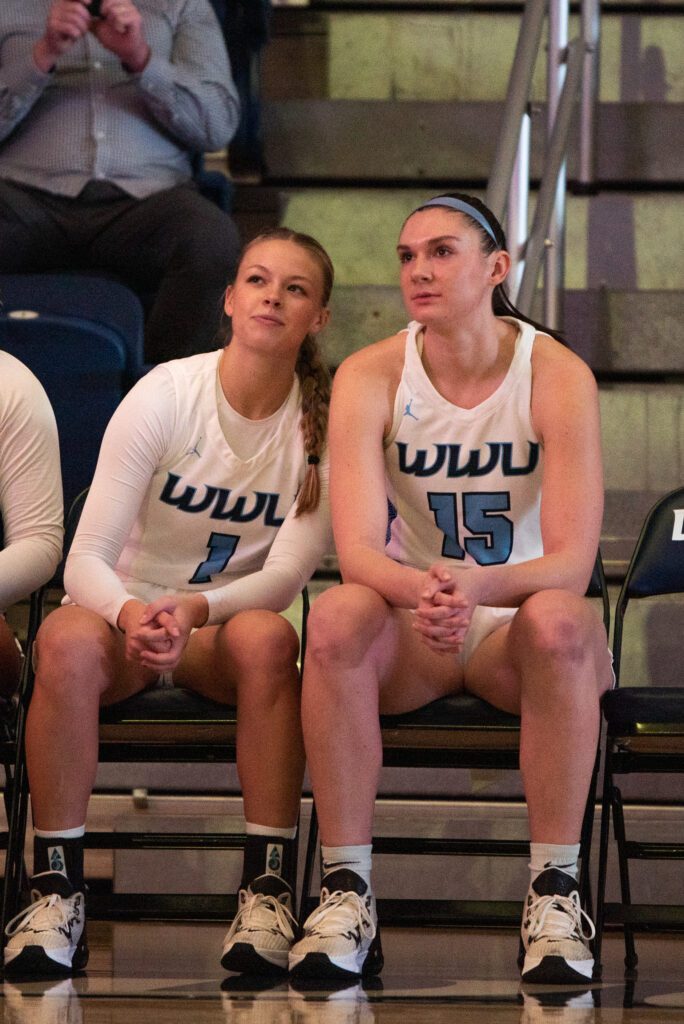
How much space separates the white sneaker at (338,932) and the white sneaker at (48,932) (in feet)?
1.07

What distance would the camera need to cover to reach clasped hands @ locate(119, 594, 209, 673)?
236cm

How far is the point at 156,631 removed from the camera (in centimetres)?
235

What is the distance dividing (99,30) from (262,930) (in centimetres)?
235

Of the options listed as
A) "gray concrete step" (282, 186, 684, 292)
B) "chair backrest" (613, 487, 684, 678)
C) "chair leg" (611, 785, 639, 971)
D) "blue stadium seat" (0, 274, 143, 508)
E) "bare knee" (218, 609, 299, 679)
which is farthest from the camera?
"gray concrete step" (282, 186, 684, 292)

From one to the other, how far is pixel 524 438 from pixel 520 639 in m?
0.41

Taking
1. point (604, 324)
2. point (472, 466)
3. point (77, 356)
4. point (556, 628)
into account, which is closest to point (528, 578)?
point (556, 628)

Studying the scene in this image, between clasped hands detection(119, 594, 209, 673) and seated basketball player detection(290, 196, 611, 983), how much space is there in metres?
0.21

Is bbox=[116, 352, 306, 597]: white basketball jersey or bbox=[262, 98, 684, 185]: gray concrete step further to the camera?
bbox=[262, 98, 684, 185]: gray concrete step

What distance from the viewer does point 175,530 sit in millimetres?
2678

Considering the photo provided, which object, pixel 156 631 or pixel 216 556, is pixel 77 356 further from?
pixel 156 631

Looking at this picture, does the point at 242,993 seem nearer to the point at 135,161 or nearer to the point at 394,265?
the point at 135,161

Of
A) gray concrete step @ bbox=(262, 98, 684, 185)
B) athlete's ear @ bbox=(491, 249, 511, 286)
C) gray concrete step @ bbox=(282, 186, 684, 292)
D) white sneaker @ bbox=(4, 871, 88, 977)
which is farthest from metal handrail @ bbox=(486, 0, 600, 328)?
white sneaker @ bbox=(4, 871, 88, 977)

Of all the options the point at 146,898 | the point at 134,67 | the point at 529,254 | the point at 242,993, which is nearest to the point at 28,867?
the point at 146,898

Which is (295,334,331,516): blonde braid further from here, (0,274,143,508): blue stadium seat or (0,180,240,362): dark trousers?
(0,180,240,362): dark trousers
